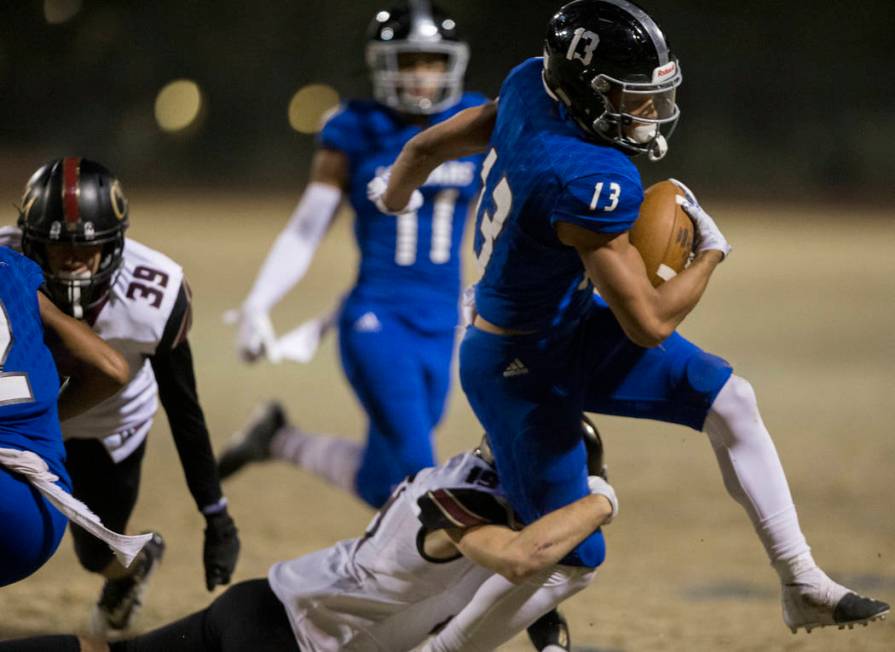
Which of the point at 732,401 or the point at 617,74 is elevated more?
the point at 617,74

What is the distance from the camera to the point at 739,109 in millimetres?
16156

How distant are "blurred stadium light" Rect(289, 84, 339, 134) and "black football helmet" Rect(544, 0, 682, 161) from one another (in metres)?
14.3

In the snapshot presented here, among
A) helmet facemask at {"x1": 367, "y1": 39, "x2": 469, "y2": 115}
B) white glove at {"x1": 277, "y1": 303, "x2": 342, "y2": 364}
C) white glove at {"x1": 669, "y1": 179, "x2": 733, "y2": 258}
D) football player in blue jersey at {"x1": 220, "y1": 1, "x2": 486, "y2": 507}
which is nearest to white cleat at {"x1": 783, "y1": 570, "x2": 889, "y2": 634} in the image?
white glove at {"x1": 669, "y1": 179, "x2": 733, "y2": 258}

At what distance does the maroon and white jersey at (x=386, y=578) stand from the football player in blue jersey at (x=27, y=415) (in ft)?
1.96

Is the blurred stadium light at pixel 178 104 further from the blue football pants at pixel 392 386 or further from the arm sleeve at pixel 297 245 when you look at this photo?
the blue football pants at pixel 392 386

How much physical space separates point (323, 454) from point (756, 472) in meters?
2.41

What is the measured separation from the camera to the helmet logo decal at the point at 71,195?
305 centimetres

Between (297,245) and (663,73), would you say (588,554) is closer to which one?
(663,73)

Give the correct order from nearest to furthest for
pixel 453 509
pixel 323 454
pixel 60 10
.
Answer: pixel 453 509, pixel 323 454, pixel 60 10

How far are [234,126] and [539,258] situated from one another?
569 inches

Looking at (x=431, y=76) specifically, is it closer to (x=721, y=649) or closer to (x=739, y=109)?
(x=721, y=649)

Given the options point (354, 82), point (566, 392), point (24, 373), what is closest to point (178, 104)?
point (354, 82)

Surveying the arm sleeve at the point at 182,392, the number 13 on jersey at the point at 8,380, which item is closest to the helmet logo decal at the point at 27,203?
the arm sleeve at the point at 182,392

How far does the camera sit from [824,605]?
295cm
